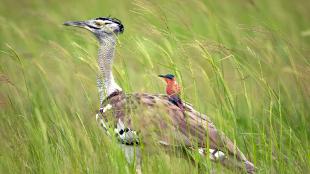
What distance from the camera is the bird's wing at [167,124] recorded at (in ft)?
13.3

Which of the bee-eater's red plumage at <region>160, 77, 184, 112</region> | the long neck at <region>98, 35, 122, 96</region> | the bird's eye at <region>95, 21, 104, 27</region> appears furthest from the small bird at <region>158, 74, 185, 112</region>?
the bird's eye at <region>95, 21, 104, 27</region>

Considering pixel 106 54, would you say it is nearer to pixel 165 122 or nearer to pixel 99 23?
pixel 99 23

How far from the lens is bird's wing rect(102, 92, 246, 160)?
405 centimetres

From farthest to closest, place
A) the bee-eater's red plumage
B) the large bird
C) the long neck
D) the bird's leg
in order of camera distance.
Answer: the long neck < the bee-eater's red plumage < the bird's leg < the large bird

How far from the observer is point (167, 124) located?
4.17 meters

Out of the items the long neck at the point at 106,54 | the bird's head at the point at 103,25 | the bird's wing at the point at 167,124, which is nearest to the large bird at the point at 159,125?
the bird's wing at the point at 167,124

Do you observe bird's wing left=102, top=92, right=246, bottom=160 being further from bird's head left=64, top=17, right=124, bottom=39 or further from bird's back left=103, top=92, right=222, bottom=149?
bird's head left=64, top=17, right=124, bottom=39

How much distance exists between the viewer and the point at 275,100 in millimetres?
4281


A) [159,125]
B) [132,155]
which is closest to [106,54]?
[132,155]

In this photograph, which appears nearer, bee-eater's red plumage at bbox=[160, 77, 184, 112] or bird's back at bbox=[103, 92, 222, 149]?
bird's back at bbox=[103, 92, 222, 149]

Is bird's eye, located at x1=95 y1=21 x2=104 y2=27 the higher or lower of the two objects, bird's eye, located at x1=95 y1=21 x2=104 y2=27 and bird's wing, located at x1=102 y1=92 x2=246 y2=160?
the higher

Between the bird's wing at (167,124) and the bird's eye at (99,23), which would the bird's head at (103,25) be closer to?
the bird's eye at (99,23)

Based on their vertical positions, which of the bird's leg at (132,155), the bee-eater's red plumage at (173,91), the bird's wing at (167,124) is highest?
the bee-eater's red plumage at (173,91)

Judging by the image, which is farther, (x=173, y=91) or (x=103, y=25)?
(x=103, y=25)
